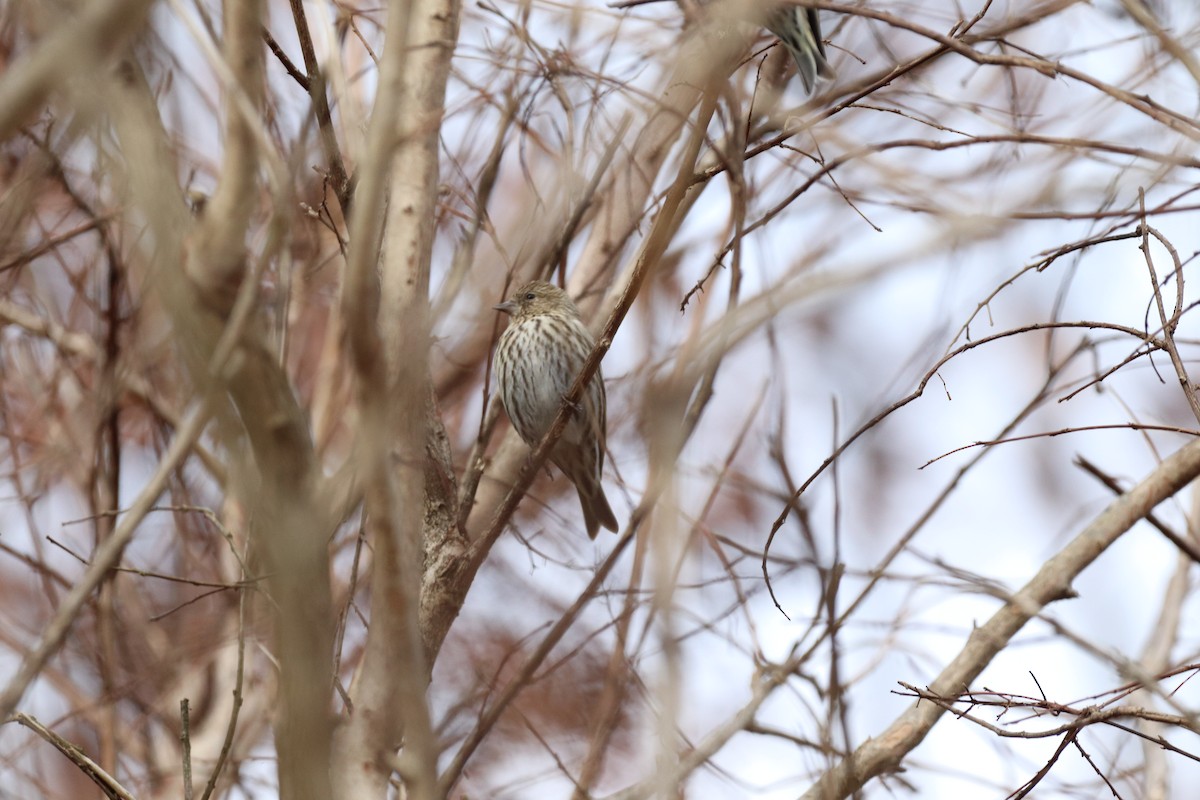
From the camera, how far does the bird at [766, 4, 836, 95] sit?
4.27 meters

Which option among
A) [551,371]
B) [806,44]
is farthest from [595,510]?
[806,44]

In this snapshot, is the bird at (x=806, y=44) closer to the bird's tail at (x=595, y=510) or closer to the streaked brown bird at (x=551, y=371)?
the streaked brown bird at (x=551, y=371)

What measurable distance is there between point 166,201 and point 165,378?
402cm

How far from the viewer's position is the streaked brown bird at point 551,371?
210 inches

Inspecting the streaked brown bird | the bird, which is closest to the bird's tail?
the streaked brown bird

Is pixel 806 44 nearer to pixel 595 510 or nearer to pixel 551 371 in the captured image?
pixel 551 371

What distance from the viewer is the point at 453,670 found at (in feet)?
18.4

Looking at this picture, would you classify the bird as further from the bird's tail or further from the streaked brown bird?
the bird's tail

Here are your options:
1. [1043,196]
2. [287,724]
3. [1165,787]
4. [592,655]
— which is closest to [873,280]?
[1043,196]

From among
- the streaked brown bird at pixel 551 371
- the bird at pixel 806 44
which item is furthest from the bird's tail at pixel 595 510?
the bird at pixel 806 44

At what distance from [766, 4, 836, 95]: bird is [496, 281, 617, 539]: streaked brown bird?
144 centimetres

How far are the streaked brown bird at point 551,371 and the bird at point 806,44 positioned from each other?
144 cm

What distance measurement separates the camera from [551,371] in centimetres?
554

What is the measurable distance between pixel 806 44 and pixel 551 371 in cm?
193
